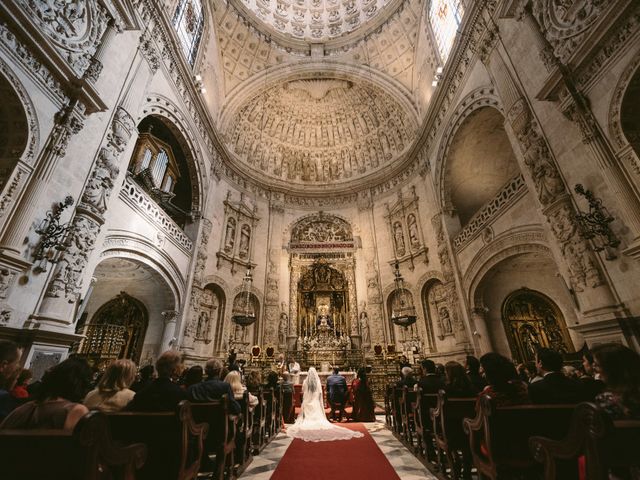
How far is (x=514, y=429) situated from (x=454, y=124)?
38.8 ft

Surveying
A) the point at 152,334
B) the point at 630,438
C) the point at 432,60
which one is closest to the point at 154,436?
the point at 630,438

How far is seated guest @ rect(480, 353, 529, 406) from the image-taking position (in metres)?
2.69

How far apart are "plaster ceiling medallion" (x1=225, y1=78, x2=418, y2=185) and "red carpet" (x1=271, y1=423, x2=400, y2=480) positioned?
14.9 meters

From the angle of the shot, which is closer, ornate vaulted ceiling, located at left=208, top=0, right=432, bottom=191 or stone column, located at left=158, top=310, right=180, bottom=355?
stone column, located at left=158, top=310, right=180, bottom=355

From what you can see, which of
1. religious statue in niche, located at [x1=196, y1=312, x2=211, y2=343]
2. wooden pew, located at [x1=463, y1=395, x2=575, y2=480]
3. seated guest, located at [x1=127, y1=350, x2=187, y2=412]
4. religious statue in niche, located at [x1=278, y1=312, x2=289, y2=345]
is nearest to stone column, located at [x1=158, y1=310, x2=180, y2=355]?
religious statue in niche, located at [x1=196, y1=312, x2=211, y2=343]

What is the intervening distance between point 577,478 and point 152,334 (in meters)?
12.1

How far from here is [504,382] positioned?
2777 mm

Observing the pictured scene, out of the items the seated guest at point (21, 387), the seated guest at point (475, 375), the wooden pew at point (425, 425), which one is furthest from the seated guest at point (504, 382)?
the seated guest at point (21, 387)

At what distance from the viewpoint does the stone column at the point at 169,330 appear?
33.3 ft

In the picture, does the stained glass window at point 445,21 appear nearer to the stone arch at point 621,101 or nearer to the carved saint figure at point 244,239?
the stone arch at point 621,101

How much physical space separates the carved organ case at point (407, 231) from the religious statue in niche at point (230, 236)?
8.65 m

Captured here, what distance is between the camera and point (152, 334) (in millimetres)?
10727

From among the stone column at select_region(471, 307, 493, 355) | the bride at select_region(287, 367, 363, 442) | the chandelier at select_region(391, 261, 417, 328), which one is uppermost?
the chandelier at select_region(391, 261, 417, 328)

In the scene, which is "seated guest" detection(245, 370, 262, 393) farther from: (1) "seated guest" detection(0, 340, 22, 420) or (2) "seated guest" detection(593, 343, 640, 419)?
(2) "seated guest" detection(593, 343, 640, 419)
